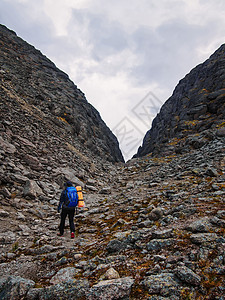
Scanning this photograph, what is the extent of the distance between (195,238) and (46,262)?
13.6ft

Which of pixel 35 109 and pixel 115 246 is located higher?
pixel 35 109

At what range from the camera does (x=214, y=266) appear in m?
2.77

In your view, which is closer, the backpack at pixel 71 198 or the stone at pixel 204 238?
the stone at pixel 204 238

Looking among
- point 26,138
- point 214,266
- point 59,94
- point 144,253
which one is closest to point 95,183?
point 26,138

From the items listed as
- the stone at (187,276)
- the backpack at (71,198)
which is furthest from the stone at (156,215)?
the backpack at (71,198)

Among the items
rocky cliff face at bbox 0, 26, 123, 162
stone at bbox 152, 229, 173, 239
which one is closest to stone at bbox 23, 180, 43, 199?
rocky cliff face at bbox 0, 26, 123, 162

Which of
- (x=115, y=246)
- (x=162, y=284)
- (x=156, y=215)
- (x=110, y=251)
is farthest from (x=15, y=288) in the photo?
(x=156, y=215)

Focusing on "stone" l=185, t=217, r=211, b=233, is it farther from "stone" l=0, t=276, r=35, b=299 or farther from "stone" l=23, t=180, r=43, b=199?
"stone" l=23, t=180, r=43, b=199

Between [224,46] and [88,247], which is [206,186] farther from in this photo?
[224,46]

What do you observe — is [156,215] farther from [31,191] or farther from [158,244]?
[31,191]

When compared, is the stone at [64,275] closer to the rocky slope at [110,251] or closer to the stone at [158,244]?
the rocky slope at [110,251]

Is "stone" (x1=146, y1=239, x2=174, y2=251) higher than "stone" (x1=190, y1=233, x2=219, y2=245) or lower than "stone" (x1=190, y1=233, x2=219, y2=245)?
higher

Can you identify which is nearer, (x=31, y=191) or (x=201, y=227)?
(x=201, y=227)

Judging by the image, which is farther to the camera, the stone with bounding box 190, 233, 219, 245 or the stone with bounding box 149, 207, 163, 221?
the stone with bounding box 149, 207, 163, 221
